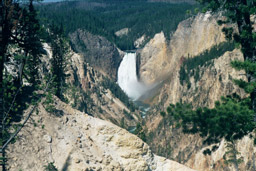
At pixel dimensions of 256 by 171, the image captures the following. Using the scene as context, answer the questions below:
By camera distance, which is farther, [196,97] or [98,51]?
[98,51]

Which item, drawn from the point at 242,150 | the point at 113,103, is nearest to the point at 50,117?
the point at 242,150

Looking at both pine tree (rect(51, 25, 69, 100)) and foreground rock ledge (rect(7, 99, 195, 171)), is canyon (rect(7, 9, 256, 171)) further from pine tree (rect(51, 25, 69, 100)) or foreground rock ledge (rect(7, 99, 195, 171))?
pine tree (rect(51, 25, 69, 100))

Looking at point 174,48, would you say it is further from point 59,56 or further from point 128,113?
point 59,56

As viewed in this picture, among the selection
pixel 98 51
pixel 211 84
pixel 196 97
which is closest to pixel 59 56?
pixel 211 84

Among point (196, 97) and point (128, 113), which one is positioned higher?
point (196, 97)

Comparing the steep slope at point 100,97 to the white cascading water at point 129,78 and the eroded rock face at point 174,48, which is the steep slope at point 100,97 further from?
the white cascading water at point 129,78

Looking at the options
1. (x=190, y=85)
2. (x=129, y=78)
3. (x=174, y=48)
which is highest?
(x=174, y=48)

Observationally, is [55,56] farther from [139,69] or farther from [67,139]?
[139,69]

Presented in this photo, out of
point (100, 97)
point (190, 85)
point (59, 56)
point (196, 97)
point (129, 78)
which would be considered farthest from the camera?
point (129, 78)
